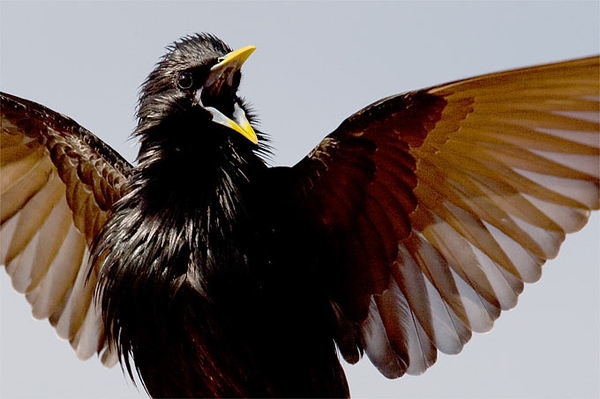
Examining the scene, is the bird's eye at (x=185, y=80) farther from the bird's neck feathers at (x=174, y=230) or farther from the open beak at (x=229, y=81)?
the bird's neck feathers at (x=174, y=230)

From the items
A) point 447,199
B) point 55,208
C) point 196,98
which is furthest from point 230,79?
point 55,208

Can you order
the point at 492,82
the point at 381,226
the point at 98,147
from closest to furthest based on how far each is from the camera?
the point at 492,82 → the point at 381,226 → the point at 98,147

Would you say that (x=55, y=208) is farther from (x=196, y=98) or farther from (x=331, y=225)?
(x=331, y=225)

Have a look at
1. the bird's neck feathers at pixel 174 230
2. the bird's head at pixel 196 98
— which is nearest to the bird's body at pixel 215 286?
the bird's neck feathers at pixel 174 230

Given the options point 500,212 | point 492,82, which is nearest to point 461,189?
point 500,212

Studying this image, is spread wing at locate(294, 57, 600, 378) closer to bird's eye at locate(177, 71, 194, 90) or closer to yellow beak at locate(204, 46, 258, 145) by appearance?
yellow beak at locate(204, 46, 258, 145)

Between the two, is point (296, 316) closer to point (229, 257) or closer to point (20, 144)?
point (229, 257)
